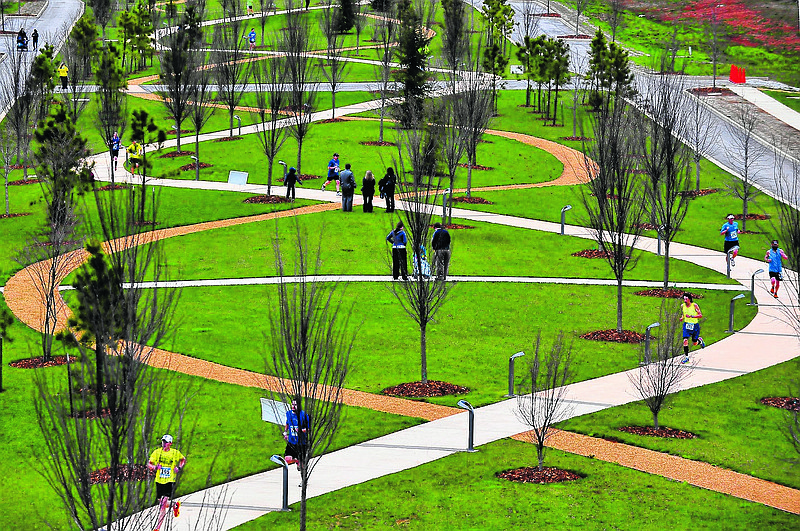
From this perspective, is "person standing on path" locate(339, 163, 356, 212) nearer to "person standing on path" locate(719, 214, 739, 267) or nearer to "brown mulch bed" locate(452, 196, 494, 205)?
"brown mulch bed" locate(452, 196, 494, 205)

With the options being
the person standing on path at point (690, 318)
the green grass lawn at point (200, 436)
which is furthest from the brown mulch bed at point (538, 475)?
the person standing on path at point (690, 318)

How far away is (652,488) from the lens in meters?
18.2

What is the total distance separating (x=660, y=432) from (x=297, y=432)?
8.40 m

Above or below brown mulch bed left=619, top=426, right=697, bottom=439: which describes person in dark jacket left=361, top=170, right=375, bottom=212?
above

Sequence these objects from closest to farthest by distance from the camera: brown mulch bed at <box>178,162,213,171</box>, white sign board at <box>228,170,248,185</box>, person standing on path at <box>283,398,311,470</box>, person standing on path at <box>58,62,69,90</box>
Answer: person standing on path at <box>283,398,311,470</box> → white sign board at <box>228,170,248,185</box> → brown mulch bed at <box>178,162,213,171</box> → person standing on path at <box>58,62,69,90</box>

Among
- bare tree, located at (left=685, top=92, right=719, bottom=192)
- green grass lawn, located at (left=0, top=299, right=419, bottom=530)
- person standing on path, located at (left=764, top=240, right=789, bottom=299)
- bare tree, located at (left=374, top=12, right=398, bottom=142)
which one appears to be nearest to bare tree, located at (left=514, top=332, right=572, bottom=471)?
green grass lawn, located at (left=0, top=299, right=419, bottom=530)

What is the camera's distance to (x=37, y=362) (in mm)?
24719

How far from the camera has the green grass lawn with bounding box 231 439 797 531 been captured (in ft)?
55.0

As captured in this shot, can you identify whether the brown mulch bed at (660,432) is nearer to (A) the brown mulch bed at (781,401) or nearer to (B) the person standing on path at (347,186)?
(A) the brown mulch bed at (781,401)

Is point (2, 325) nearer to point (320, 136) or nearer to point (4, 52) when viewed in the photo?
point (320, 136)

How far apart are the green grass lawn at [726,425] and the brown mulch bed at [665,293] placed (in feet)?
23.5

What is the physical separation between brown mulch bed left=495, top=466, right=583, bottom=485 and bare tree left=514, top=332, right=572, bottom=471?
0.48 ft

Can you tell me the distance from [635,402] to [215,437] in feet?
27.6

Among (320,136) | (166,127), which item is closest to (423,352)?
(320,136)
